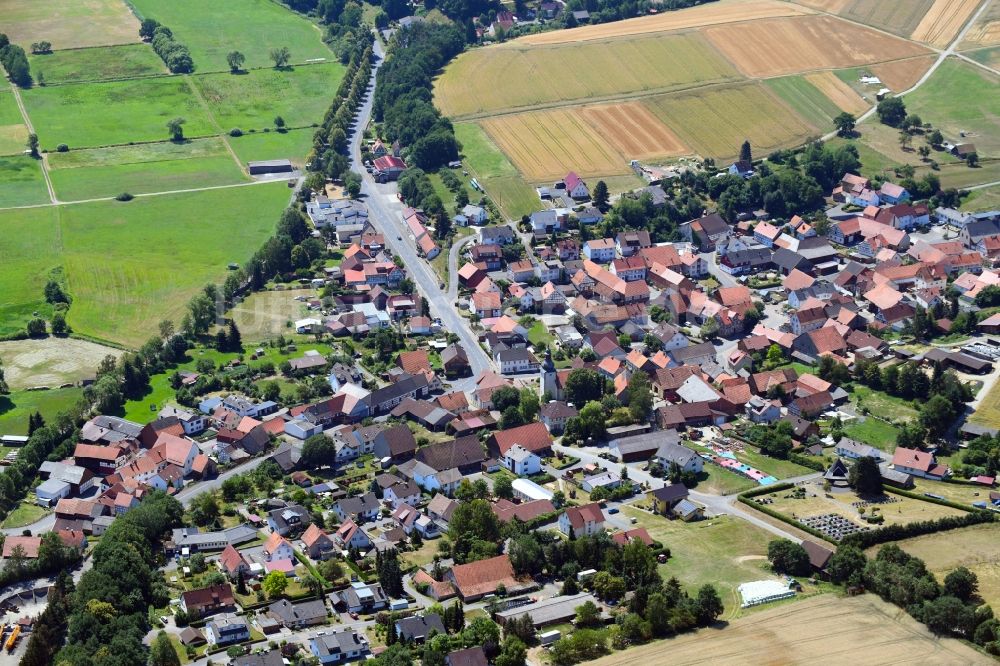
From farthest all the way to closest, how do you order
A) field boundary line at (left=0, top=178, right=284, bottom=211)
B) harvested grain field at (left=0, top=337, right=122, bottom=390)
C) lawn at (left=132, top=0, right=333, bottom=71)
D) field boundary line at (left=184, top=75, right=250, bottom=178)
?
lawn at (left=132, top=0, right=333, bottom=71)
field boundary line at (left=184, top=75, right=250, bottom=178)
field boundary line at (left=0, top=178, right=284, bottom=211)
harvested grain field at (left=0, top=337, right=122, bottom=390)

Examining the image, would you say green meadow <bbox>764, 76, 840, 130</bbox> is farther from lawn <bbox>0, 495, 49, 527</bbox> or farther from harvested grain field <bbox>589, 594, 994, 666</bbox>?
lawn <bbox>0, 495, 49, 527</bbox>

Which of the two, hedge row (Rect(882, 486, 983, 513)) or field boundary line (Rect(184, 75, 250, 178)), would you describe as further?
field boundary line (Rect(184, 75, 250, 178))

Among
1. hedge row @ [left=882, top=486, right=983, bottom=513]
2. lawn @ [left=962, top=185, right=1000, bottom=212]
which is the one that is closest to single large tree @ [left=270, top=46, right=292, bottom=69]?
lawn @ [left=962, top=185, right=1000, bottom=212]

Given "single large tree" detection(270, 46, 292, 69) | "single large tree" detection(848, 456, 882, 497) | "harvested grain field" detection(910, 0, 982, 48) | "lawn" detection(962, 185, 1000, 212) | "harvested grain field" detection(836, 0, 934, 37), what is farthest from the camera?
"single large tree" detection(270, 46, 292, 69)

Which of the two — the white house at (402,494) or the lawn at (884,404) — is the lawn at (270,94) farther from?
the white house at (402,494)

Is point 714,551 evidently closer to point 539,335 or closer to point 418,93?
point 539,335

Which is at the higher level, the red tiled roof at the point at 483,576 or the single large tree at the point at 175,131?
the red tiled roof at the point at 483,576

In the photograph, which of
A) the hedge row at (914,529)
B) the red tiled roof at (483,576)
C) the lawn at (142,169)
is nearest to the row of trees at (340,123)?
the lawn at (142,169)
